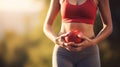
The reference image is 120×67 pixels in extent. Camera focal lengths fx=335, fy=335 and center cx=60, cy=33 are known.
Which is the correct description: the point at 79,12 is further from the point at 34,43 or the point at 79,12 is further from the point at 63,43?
the point at 34,43

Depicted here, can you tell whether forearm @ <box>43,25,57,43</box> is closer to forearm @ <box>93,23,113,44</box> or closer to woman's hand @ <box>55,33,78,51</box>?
woman's hand @ <box>55,33,78,51</box>

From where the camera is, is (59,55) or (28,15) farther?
(28,15)

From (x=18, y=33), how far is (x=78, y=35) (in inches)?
184

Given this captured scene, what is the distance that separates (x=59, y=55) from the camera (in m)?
1.47

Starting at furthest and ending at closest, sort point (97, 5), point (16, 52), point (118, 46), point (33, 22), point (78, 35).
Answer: point (16, 52) < point (33, 22) < point (118, 46) < point (97, 5) < point (78, 35)

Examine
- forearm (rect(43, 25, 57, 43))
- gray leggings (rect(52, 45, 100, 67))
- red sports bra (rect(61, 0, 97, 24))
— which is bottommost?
gray leggings (rect(52, 45, 100, 67))

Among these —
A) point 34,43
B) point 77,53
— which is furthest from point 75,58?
point 34,43

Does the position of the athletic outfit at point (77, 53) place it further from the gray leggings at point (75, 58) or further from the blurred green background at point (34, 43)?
the blurred green background at point (34, 43)

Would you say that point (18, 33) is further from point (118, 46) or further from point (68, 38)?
point (68, 38)

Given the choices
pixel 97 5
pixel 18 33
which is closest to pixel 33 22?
pixel 18 33

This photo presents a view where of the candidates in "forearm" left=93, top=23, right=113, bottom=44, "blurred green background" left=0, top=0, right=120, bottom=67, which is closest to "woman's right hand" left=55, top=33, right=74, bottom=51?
"forearm" left=93, top=23, right=113, bottom=44

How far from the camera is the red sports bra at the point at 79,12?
1.46m

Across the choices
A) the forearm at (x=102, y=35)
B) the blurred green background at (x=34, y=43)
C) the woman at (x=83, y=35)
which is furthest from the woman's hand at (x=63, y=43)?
the blurred green background at (x=34, y=43)

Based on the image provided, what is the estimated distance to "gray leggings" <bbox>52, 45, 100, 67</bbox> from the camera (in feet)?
4.78
